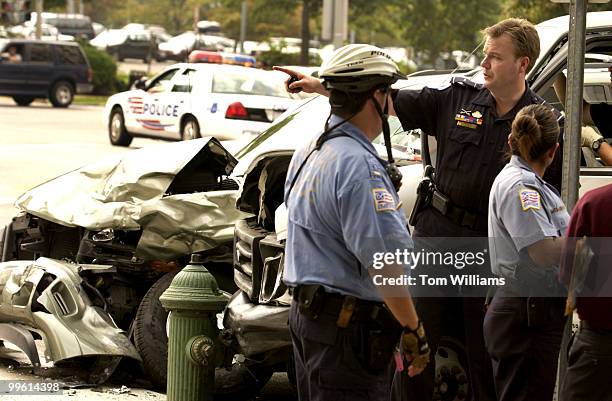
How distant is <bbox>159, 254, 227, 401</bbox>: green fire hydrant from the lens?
22.5 ft

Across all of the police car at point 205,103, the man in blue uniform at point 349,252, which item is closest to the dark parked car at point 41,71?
the police car at point 205,103

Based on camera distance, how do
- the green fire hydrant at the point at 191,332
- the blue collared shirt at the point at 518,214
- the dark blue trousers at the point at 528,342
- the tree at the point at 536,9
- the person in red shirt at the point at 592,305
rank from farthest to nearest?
the tree at the point at 536,9
the green fire hydrant at the point at 191,332
the dark blue trousers at the point at 528,342
the blue collared shirt at the point at 518,214
the person in red shirt at the point at 592,305

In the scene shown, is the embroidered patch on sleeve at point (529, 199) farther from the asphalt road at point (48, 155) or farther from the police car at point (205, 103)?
the police car at point (205, 103)

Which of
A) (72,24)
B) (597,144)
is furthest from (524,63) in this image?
(72,24)

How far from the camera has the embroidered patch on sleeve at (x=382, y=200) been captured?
4215 mm

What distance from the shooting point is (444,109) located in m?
5.83

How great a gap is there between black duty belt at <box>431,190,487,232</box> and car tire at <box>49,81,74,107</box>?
103 feet

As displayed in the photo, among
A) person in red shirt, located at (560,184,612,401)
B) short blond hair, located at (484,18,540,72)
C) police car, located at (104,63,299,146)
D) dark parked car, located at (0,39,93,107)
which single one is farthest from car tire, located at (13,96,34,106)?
person in red shirt, located at (560,184,612,401)

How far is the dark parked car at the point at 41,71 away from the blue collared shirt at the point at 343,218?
31.7 m

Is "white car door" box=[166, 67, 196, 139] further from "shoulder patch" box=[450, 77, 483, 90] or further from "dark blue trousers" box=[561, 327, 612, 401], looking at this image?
"dark blue trousers" box=[561, 327, 612, 401]

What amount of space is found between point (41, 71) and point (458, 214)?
3095 centimetres

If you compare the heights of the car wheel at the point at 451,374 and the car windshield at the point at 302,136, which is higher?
the car windshield at the point at 302,136

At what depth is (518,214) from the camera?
4.98m

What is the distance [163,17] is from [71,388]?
3115 inches
